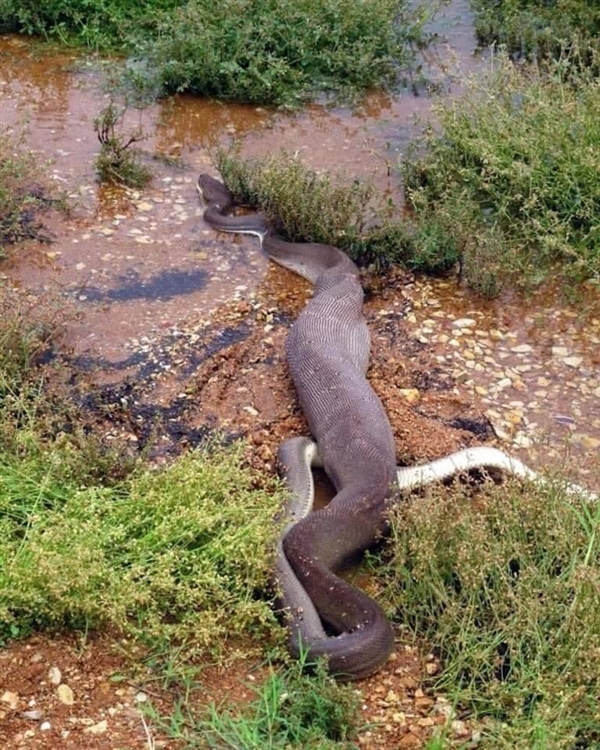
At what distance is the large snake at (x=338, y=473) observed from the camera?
4.27 m

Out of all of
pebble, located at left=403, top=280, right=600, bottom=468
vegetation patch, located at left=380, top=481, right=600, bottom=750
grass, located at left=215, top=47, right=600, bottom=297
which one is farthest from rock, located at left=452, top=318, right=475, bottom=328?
vegetation patch, located at left=380, top=481, right=600, bottom=750

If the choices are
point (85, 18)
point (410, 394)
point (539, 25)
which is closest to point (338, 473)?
point (410, 394)

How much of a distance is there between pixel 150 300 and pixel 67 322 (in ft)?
2.07

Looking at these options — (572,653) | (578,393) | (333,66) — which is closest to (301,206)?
(578,393)

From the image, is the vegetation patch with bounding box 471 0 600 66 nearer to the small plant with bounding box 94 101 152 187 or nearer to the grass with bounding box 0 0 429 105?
the grass with bounding box 0 0 429 105

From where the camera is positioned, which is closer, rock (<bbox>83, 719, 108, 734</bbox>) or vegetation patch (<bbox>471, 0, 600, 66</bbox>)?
rock (<bbox>83, 719, 108, 734</bbox>)

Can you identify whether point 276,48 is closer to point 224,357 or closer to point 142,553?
point 224,357

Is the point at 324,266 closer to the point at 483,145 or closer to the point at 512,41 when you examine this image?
the point at 483,145

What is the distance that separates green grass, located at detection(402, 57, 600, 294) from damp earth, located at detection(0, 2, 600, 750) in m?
0.26

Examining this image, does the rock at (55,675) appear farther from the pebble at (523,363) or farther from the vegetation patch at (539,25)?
the vegetation patch at (539,25)

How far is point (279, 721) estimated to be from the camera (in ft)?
12.5

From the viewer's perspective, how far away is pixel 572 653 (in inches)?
152

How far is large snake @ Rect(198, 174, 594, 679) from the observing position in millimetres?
4270

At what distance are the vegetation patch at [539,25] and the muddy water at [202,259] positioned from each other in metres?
0.39
